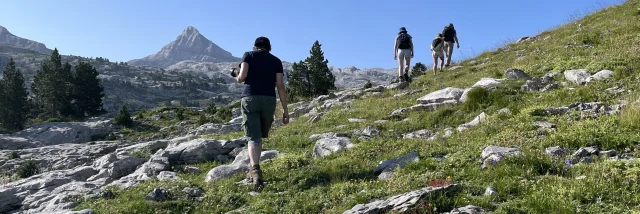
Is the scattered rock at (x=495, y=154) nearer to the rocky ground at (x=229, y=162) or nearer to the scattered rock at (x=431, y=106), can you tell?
the rocky ground at (x=229, y=162)

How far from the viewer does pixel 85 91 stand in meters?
64.6

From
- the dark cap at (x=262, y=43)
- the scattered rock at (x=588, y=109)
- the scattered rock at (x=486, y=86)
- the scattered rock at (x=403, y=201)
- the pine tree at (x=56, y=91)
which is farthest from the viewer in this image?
the pine tree at (x=56, y=91)

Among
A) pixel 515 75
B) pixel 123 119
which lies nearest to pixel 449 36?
pixel 515 75

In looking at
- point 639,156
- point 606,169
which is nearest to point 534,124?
point 639,156

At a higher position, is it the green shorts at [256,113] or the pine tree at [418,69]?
the pine tree at [418,69]

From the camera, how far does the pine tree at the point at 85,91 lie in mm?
64062

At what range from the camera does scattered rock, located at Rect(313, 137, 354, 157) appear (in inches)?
366

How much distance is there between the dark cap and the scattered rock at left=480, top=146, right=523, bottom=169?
4.53 m

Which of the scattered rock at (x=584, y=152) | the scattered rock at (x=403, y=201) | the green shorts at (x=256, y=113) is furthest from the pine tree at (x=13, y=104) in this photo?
the scattered rock at (x=584, y=152)

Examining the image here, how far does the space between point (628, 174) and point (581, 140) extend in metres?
1.77

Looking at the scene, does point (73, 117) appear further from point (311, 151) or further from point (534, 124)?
point (534, 124)

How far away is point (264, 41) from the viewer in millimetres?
8180

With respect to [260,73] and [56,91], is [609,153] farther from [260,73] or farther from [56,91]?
[56,91]

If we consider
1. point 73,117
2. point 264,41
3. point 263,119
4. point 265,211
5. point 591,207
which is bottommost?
point 73,117
